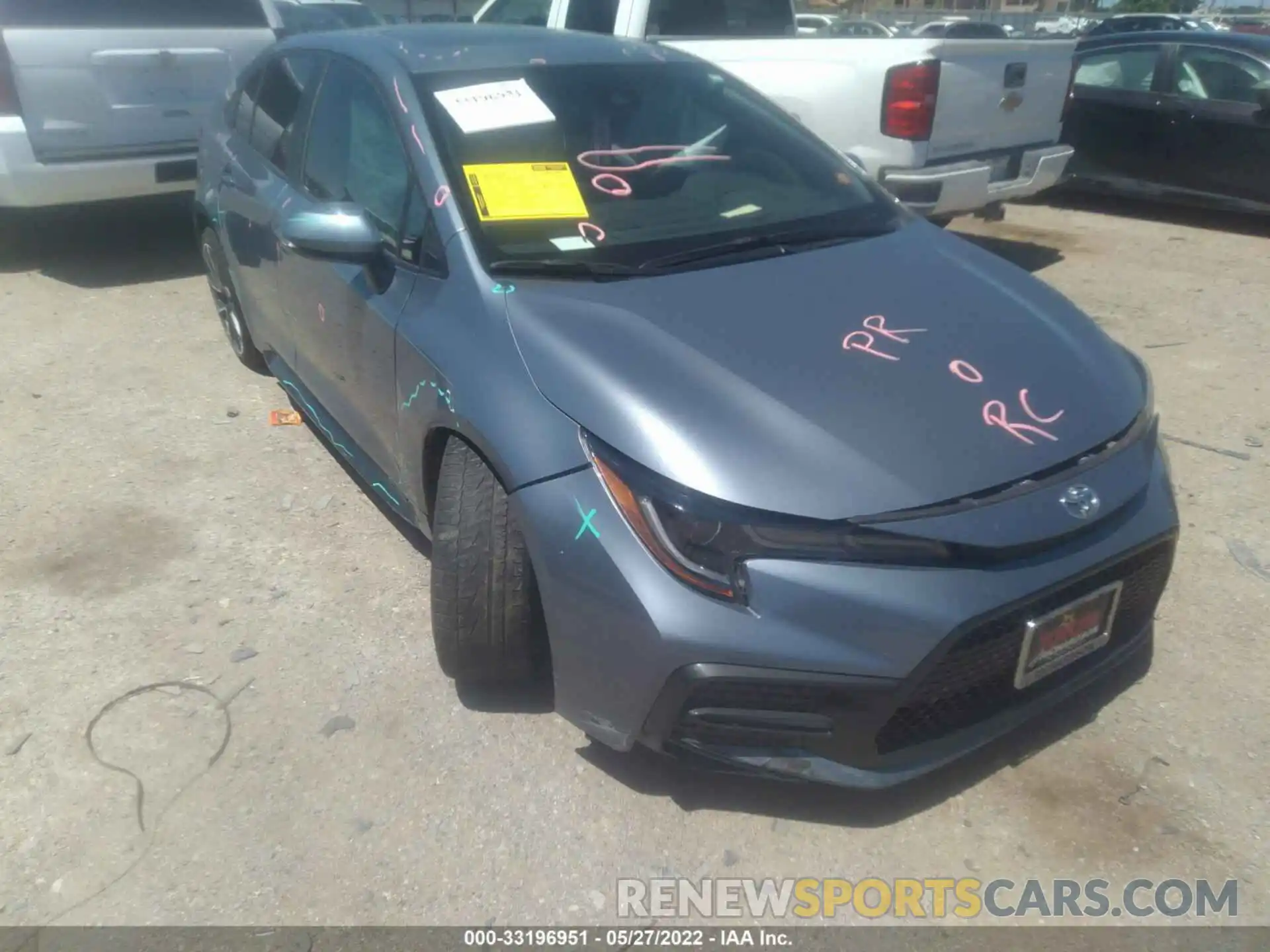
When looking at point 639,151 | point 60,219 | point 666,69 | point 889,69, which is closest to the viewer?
point 639,151

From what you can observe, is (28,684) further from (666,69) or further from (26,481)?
(666,69)

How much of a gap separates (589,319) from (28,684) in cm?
193

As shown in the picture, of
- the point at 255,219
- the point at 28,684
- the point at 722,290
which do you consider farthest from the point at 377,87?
the point at 28,684

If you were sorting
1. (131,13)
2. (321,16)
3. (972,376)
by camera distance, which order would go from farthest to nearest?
(321,16) < (131,13) < (972,376)

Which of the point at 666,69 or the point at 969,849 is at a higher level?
the point at 666,69

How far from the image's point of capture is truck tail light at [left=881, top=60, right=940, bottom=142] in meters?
5.66

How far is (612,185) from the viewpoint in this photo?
301cm

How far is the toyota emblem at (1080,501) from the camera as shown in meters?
2.24

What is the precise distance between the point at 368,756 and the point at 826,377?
150 cm

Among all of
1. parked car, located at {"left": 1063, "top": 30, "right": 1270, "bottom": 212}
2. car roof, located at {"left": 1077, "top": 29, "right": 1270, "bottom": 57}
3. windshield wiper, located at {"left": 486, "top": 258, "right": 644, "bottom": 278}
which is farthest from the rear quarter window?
car roof, located at {"left": 1077, "top": 29, "right": 1270, "bottom": 57}

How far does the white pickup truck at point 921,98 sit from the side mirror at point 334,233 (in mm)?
3227

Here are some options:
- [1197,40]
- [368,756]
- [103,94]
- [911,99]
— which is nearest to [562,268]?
[368,756]

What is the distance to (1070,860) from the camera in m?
2.36
